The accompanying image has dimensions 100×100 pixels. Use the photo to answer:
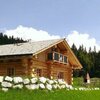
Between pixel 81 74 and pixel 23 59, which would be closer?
pixel 23 59

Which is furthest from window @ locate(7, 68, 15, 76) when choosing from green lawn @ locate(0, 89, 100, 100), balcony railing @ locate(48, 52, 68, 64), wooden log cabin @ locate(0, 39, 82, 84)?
green lawn @ locate(0, 89, 100, 100)

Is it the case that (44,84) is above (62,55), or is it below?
below

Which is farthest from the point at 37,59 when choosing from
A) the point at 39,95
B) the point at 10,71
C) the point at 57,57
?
the point at 39,95

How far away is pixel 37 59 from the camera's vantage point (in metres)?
33.2

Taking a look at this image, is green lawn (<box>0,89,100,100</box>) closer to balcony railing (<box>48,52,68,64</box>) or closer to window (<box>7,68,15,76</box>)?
window (<box>7,68,15,76</box>)

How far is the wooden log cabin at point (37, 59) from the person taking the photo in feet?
101

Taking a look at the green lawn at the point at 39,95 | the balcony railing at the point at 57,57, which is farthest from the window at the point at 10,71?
the green lawn at the point at 39,95

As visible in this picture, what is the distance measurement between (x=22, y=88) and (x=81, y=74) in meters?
71.8

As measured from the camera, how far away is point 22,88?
1880 cm

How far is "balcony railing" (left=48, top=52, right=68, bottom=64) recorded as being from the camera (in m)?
34.8

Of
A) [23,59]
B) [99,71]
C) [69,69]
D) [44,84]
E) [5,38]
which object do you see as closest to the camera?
[44,84]

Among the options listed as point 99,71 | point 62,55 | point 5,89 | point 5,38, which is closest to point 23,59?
point 62,55

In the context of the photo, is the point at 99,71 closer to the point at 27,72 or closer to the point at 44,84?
the point at 27,72

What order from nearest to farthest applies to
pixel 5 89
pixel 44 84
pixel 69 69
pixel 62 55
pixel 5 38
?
1. pixel 5 89
2. pixel 44 84
3. pixel 62 55
4. pixel 69 69
5. pixel 5 38
